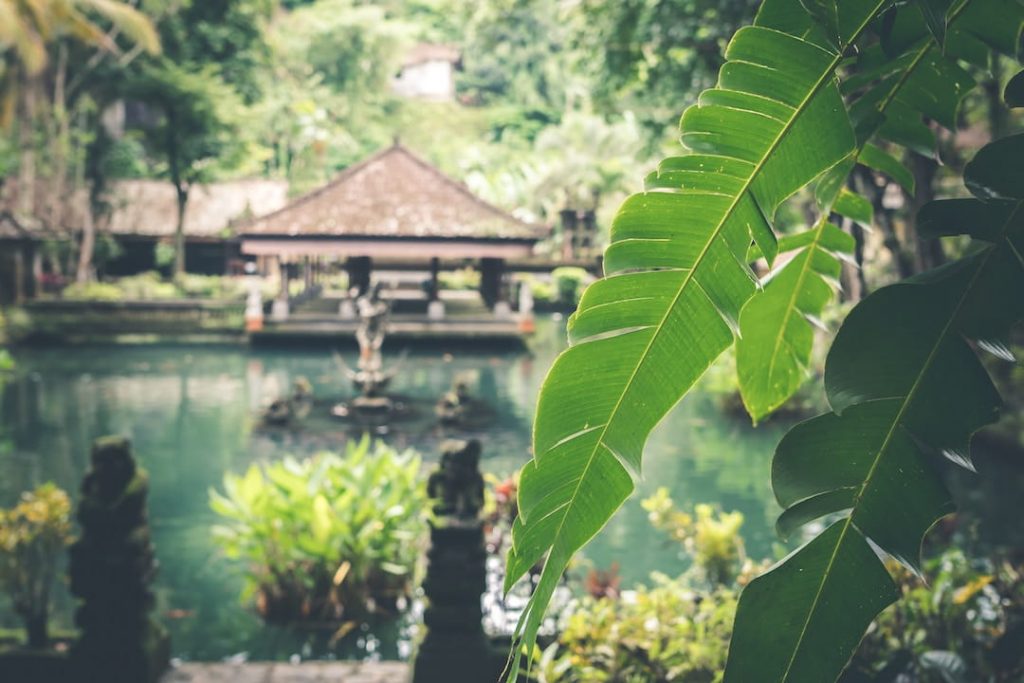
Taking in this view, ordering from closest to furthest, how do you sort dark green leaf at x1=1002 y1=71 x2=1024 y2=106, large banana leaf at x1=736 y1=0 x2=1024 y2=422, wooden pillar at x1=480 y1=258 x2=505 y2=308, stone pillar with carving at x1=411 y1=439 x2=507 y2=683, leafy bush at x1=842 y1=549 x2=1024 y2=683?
dark green leaf at x1=1002 y1=71 x2=1024 y2=106, large banana leaf at x1=736 y1=0 x2=1024 y2=422, leafy bush at x1=842 y1=549 x2=1024 y2=683, stone pillar with carving at x1=411 y1=439 x2=507 y2=683, wooden pillar at x1=480 y1=258 x2=505 y2=308

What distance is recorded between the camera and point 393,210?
56.6 feet

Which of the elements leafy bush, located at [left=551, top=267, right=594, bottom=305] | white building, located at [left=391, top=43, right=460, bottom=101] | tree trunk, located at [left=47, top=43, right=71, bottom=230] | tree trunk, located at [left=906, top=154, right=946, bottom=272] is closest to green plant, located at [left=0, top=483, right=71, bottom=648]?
tree trunk, located at [left=906, top=154, right=946, bottom=272]

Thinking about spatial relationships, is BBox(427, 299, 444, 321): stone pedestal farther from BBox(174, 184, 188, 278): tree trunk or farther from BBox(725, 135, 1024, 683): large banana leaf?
BBox(725, 135, 1024, 683): large banana leaf

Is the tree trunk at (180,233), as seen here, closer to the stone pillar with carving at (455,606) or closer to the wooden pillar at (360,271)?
the wooden pillar at (360,271)

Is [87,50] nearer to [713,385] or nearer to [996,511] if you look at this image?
[713,385]

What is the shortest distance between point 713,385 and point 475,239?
21.8 ft

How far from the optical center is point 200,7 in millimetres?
20641

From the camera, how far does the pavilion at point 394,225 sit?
1661 centimetres

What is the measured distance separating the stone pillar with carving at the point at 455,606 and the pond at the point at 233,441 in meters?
1.32

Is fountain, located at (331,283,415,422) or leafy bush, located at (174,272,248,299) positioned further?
leafy bush, located at (174,272,248,299)

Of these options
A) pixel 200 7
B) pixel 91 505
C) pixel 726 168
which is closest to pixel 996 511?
pixel 91 505

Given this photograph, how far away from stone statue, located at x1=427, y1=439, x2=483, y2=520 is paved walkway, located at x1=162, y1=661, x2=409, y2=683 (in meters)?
0.66

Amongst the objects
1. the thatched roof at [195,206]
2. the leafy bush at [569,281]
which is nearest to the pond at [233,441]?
the thatched roof at [195,206]

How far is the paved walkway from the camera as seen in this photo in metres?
3.43
